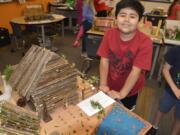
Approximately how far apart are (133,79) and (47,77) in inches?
26.0

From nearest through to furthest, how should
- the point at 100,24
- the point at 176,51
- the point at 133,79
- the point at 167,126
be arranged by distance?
the point at 133,79 < the point at 176,51 < the point at 167,126 < the point at 100,24

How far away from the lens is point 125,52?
1.37 meters

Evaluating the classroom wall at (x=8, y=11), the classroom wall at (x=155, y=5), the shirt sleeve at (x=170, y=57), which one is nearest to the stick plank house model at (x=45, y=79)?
the shirt sleeve at (x=170, y=57)

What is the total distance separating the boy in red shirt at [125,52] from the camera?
1254mm

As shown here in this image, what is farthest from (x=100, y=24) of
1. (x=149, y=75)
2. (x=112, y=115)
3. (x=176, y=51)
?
(x=112, y=115)

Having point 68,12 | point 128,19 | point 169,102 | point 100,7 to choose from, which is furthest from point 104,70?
point 68,12

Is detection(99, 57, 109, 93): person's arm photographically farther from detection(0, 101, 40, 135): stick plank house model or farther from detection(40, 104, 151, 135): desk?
detection(0, 101, 40, 135): stick plank house model

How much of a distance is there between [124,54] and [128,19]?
26 centimetres

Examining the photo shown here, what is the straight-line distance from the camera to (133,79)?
4.49 ft

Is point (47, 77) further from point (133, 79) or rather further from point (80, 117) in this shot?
point (133, 79)

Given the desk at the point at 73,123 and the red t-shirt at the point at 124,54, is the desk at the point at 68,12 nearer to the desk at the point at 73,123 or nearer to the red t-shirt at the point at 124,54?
the red t-shirt at the point at 124,54

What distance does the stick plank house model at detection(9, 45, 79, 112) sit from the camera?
100cm

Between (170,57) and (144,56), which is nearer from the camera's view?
(144,56)

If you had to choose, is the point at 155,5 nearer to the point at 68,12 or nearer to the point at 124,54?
→ the point at 68,12
